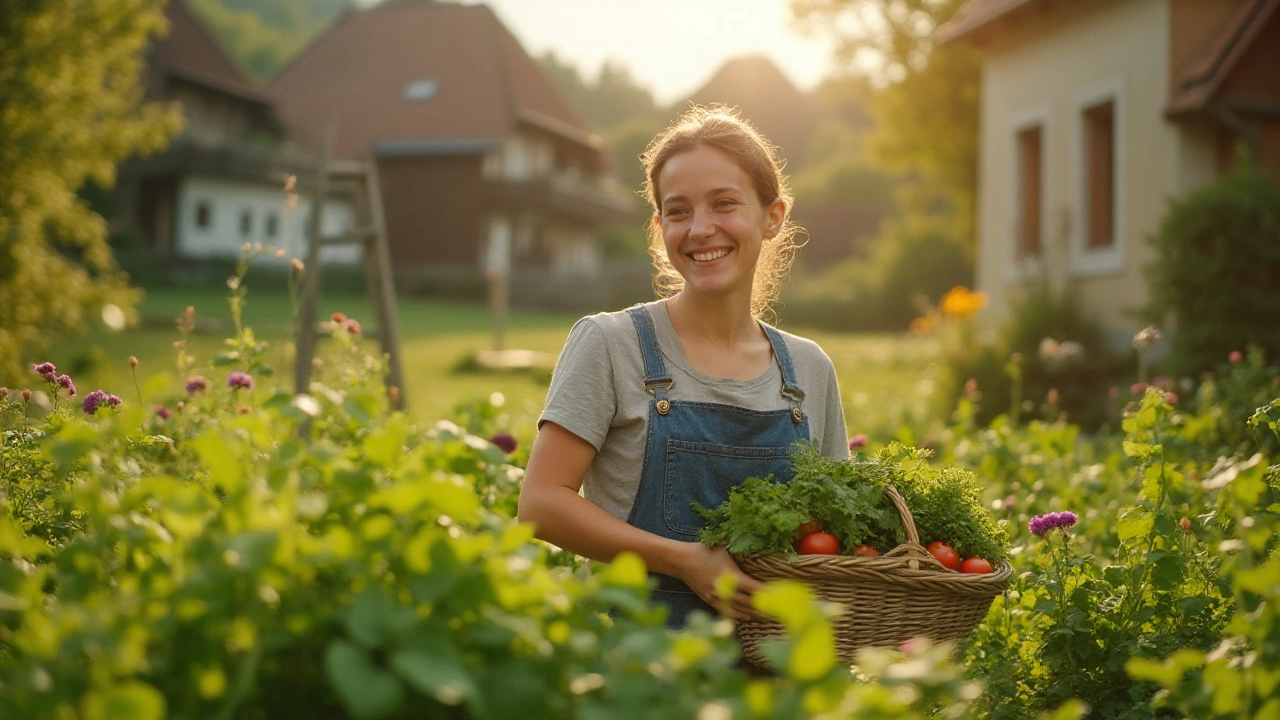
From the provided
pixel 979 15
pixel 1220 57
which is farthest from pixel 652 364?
pixel 979 15

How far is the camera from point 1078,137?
Answer: 1148cm

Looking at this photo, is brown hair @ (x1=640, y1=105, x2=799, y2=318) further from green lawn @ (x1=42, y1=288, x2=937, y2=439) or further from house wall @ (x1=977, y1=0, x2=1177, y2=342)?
house wall @ (x1=977, y1=0, x2=1177, y2=342)

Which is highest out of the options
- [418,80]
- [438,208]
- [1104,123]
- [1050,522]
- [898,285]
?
[418,80]

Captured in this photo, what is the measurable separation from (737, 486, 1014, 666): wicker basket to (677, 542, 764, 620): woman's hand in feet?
0.10

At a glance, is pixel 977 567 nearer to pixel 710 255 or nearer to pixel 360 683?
pixel 710 255

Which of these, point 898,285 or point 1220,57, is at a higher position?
point 1220,57

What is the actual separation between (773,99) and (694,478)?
67.5 m

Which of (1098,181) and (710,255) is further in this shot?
(1098,181)

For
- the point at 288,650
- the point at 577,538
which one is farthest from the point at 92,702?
the point at 577,538

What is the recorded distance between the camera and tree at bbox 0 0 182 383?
970cm

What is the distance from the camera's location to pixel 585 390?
263 cm

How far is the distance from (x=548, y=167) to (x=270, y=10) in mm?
43653

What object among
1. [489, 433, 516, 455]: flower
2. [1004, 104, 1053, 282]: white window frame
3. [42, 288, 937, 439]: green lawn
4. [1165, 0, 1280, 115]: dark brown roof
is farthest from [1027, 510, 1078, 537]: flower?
[1004, 104, 1053, 282]: white window frame

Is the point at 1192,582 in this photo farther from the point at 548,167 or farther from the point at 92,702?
the point at 548,167
